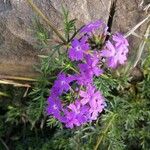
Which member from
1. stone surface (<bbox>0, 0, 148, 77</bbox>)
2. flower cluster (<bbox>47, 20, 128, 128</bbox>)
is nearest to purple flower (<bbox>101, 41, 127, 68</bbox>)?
flower cluster (<bbox>47, 20, 128, 128</bbox>)

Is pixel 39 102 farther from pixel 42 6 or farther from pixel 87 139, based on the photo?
pixel 42 6

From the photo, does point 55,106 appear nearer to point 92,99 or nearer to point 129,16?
point 92,99

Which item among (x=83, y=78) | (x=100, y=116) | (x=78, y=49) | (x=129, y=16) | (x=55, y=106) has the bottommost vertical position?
(x=100, y=116)

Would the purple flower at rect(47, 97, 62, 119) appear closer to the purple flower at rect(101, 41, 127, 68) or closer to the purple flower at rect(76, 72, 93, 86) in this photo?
the purple flower at rect(76, 72, 93, 86)

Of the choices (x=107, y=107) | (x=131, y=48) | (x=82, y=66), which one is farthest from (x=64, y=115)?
(x=131, y=48)

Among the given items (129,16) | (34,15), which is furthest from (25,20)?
(129,16)

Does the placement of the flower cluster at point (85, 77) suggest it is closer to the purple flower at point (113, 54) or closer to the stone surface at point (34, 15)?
the purple flower at point (113, 54)
